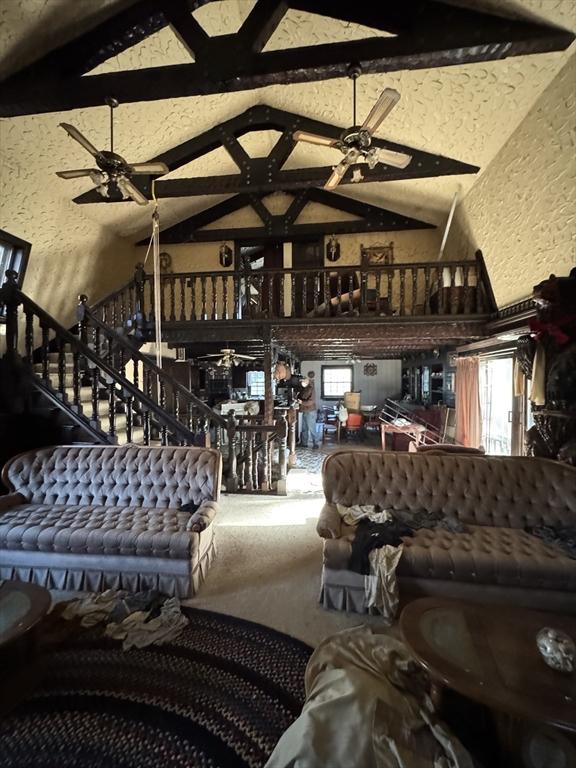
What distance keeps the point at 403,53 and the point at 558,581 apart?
12.2 ft

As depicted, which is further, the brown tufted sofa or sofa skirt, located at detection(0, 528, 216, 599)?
sofa skirt, located at detection(0, 528, 216, 599)

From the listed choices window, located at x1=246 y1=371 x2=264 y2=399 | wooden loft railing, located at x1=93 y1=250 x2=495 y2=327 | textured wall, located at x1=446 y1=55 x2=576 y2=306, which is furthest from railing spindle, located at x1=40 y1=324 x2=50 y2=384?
window, located at x1=246 y1=371 x2=264 y2=399

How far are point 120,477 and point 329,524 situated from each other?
1.89 m

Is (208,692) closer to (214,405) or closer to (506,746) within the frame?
(506,746)

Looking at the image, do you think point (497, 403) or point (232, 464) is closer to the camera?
point (232, 464)

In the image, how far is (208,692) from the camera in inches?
65.1

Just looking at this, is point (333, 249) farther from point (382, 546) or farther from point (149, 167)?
point (382, 546)

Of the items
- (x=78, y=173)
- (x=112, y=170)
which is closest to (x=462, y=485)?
(x=112, y=170)

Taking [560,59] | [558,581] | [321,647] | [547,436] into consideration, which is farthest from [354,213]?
[321,647]

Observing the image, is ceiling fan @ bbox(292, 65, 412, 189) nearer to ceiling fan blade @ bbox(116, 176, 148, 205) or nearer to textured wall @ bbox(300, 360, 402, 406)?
ceiling fan blade @ bbox(116, 176, 148, 205)

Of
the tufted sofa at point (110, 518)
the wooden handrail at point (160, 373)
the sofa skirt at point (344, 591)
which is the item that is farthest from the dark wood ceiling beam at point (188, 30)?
the sofa skirt at point (344, 591)

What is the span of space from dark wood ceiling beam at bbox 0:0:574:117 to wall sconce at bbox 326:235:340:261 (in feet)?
14.0

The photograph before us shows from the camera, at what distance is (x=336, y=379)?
1162cm

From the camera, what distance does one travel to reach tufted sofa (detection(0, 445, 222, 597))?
2369 millimetres
